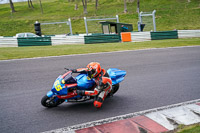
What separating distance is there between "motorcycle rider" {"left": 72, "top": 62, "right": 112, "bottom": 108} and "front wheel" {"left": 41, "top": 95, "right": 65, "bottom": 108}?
2.40 feet

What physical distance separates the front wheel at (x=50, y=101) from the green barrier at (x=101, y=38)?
15605 mm

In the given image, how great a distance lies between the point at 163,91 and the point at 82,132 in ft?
12.9

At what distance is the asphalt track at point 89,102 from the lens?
6098mm

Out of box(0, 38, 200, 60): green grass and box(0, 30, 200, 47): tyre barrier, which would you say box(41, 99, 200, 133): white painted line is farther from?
box(0, 30, 200, 47): tyre barrier

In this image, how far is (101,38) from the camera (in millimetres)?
22375

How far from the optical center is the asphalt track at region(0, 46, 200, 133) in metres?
6.10

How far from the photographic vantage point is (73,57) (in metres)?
14.4

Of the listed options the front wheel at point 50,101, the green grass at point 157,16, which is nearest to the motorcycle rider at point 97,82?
the front wheel at point 50,101

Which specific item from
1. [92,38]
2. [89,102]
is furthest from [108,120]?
[92,38]

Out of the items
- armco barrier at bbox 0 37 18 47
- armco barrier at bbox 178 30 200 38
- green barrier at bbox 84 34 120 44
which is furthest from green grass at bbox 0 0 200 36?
armco barrier at bbox 178 30 200 38

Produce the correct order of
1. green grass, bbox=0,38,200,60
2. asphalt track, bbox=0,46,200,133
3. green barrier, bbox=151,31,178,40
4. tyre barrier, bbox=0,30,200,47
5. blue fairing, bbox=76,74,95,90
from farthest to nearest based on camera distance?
green barrier, bbox=151,31,178,40 → tyre barrier, bbox=0,30,200,47 → green grass, bbox=0,38,200,60 → blue fairing, bbox=76,74,95,90 → asphalt track, bbox=0,46,200,133

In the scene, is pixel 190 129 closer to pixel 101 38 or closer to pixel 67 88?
pixel 67 88

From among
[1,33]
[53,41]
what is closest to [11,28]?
[1,33]

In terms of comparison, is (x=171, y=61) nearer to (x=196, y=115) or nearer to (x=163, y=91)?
(x=163, y=91)
